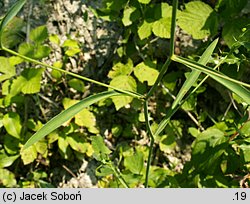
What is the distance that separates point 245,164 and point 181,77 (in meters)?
0.52

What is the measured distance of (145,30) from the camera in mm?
1740

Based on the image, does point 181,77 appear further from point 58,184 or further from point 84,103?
point 84,103

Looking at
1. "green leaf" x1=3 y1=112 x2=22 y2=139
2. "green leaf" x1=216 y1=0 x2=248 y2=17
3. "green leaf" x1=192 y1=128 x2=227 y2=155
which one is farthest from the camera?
"green leaf" x1=3 y1=112 x2=22 y2=139

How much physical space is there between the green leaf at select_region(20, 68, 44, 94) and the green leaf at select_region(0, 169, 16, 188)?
0.35m

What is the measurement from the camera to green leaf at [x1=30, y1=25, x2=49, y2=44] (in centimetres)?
174

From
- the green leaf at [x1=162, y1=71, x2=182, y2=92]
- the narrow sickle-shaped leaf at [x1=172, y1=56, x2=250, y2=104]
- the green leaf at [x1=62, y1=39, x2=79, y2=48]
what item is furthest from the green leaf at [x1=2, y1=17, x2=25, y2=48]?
the narrow sickle-shaped leaf at [x1=172, y1=56, x2=250, y2=104]

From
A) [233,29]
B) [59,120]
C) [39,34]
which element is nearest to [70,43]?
[39,34]

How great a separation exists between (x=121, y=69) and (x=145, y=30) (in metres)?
0.19

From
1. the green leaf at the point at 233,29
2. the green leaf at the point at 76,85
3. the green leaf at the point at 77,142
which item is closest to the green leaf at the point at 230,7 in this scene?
the green leaf at the point at 233,29

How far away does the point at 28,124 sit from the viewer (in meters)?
1.88

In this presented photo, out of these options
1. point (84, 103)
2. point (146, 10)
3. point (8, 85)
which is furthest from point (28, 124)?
point (84, 103)

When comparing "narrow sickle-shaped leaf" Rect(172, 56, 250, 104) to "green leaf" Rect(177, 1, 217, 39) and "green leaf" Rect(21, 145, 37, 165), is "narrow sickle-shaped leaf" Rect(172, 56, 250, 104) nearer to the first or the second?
"green leaf" Rect(177, 1, 217, 39)

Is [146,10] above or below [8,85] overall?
above

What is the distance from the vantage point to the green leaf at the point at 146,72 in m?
1.79
